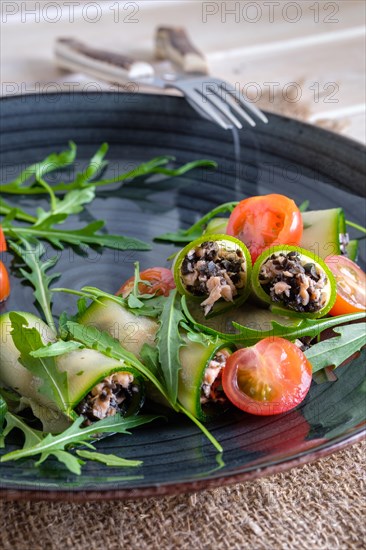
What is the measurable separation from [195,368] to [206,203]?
1.09 m

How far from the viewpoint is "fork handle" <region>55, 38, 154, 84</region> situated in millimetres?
3451

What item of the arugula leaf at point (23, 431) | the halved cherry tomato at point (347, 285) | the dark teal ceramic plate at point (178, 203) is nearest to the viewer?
the dark teal ceramic plate at point (178, 203)

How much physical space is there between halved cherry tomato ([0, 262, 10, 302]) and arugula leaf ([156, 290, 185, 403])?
59cm

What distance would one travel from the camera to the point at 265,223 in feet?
7.28

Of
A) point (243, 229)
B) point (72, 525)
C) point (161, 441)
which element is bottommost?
point (72, 525)

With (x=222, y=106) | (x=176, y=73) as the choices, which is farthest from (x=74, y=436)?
(x=176, y=73)

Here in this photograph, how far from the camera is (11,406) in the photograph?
1.89 m

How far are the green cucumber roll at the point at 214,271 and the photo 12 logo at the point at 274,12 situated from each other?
10.0 feet

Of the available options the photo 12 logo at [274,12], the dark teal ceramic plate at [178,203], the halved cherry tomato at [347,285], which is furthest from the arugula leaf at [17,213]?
the photo 12 logo at [274,12]

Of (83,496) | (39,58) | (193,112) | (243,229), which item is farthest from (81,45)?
(83,496)

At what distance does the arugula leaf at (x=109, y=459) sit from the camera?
1668 mm

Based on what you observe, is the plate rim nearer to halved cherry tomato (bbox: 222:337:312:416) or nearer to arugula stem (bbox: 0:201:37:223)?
halved cherry tomato (bbox: 222:337:312:416)

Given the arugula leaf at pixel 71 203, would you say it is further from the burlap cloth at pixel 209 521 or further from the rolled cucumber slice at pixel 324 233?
the burlap cloth at pixel 209 521

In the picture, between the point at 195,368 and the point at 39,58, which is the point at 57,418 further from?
the point at 39,58
